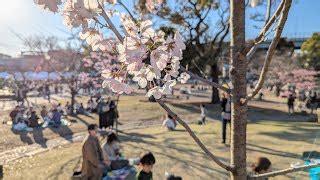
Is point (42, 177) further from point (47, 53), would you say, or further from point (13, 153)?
point (47, 53)

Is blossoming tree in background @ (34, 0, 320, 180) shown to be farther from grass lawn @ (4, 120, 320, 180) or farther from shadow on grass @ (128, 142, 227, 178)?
shadow on grass @ (128, 142, 227, 178)

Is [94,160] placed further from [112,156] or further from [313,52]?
[313,52]

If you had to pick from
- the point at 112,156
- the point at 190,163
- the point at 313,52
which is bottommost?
the point at 190,163

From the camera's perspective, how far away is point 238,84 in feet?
4.75

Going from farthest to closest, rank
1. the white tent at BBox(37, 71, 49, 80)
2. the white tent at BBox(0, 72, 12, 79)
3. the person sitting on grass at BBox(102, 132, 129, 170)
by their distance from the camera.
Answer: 1. the white tent at BBox(0, 72, 12, 79)
2. the white tent at BBox(37, 71, 49, 80)
3. the person sitting on grass at BBox(102, 132, 129, 170)

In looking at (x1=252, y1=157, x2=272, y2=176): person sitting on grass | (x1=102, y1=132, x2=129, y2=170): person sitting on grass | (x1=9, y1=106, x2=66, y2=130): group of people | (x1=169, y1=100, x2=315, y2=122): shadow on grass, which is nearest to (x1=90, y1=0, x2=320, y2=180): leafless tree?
(x1=252, y1=157, x2=272, y2=176): person sitting on grass

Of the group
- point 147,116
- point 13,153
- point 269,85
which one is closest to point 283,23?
point 13,153

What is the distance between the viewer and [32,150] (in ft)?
40.1

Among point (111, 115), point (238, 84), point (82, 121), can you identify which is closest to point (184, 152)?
point (111, 115)

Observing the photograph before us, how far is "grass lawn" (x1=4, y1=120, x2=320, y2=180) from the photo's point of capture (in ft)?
29.1

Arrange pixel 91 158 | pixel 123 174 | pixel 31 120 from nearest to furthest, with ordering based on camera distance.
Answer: pixel 91 158 < pixel 123 174 < pixel 31 120

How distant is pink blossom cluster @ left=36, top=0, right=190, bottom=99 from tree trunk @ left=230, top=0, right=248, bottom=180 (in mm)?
208

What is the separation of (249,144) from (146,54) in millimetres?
10345

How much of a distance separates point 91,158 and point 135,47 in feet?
20.2
